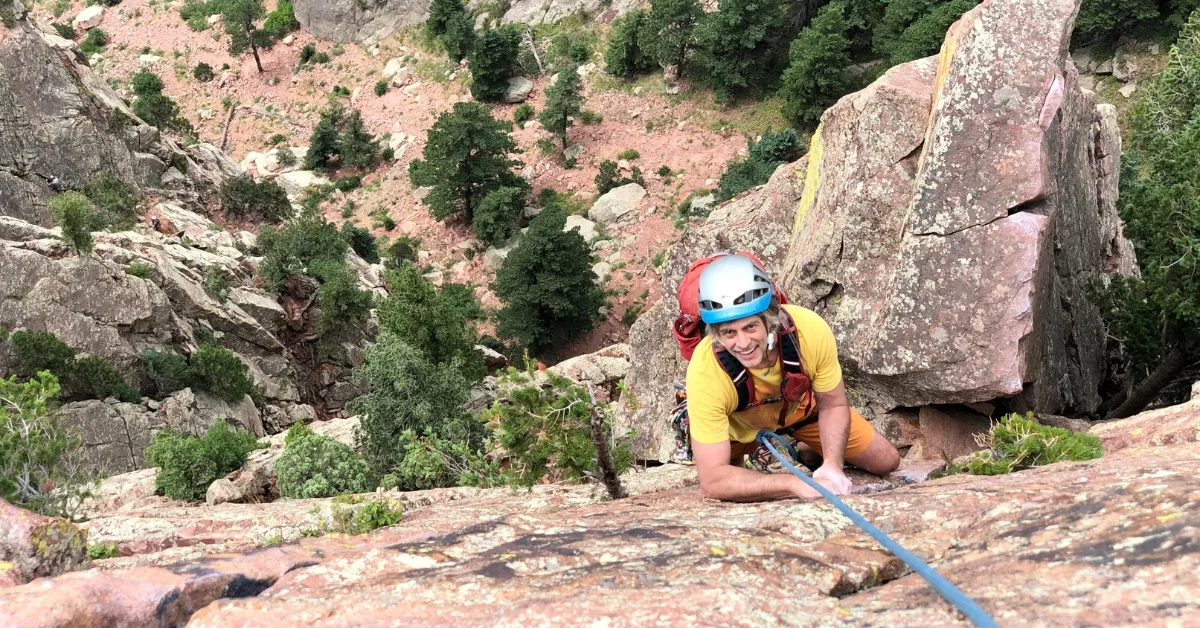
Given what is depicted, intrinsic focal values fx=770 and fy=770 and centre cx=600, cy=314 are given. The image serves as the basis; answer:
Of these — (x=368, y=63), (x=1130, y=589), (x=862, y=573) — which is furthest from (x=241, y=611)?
(x=368, y=63)

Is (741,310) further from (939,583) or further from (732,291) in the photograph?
(939,583)

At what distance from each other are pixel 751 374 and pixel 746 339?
0.37 meters

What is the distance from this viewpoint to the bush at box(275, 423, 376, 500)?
15484 mm

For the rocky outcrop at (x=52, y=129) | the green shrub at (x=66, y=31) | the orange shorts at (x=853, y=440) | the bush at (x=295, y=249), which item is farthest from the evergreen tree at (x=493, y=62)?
the orange shorts at (x=853, y=440)

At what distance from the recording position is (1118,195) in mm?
15289

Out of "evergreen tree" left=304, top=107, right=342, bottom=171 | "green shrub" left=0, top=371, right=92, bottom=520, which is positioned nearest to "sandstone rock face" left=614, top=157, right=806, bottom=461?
"green shrub" left=0, top=371, right=92, bottom=520

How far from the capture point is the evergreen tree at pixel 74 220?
78.9ft

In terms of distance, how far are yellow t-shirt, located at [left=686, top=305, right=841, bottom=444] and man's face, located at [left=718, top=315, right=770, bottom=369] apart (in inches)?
6.2

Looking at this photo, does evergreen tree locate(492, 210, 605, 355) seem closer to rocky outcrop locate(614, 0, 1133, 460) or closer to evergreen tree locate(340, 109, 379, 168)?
evergreen tree locate(340, 109, 379, 168)

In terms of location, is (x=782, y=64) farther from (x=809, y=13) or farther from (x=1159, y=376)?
(x=1159, y=376)

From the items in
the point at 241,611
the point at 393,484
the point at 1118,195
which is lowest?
the point at 393,484

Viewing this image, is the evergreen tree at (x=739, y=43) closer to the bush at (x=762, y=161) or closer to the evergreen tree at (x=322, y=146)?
the bush at (x=762, y=161)

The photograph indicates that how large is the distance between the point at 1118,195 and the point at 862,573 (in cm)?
1512

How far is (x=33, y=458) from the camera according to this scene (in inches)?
340
